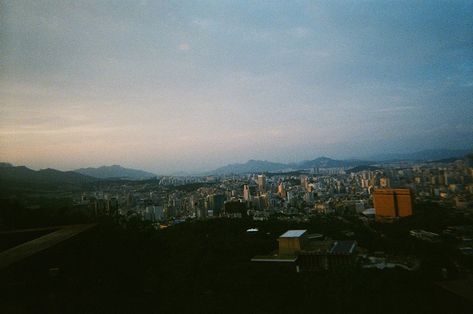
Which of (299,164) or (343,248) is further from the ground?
(299,164)

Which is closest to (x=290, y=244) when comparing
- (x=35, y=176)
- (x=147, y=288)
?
(x=35, y=176)

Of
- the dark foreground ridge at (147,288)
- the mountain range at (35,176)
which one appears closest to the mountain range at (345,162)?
the dark foreground ridge at (147,288)

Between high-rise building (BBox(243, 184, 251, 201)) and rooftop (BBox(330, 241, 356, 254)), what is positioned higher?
high-rise building (BBox(243, 184, 251, 201))

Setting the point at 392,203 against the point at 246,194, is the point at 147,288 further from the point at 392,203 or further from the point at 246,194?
the point at 246,194

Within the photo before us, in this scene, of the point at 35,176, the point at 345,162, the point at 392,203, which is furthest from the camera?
the point at 345,162

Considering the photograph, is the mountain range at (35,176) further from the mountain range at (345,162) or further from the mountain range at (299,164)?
the mountain range at (299,164)

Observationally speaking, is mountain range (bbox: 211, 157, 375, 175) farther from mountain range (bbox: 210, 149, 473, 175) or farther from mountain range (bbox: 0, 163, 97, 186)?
mountain range (bbox: 0, 163, 97, 186)

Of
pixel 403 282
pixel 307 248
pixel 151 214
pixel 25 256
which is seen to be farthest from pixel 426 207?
pixel 25 256

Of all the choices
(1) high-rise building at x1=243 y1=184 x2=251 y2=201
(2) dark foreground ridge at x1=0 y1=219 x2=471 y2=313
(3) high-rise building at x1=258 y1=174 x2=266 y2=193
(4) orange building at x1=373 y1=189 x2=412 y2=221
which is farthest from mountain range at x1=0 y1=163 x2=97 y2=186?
(3) high-rise building at x1=258 y1=174 x2=266 y2=193

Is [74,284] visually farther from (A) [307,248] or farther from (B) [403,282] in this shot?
(A) [307,248]
